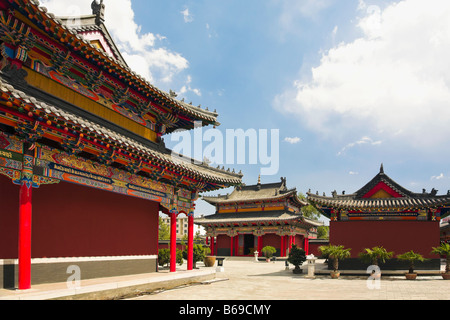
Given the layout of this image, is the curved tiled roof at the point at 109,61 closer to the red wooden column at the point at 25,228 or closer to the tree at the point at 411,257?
the red wooden column at the point at 25,228

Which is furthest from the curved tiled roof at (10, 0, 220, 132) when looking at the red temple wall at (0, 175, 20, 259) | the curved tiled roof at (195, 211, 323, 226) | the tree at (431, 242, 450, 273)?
the curved tiled roof at (195, 211, 323, 226)

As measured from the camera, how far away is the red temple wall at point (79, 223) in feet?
33.0

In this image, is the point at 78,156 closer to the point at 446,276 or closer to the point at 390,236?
the point at 390,236

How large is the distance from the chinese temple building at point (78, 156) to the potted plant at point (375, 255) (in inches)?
323

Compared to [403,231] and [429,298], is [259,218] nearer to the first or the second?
[403,231]

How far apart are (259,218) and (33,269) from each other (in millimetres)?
32878

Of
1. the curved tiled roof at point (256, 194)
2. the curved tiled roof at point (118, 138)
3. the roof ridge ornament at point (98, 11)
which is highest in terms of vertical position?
the roof ridge ornament at point (98, 11)

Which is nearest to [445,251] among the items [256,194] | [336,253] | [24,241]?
[336,253]

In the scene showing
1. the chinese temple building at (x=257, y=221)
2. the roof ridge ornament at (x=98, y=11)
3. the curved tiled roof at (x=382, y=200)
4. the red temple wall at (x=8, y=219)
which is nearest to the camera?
the red temple wall at (x=8, y=219)

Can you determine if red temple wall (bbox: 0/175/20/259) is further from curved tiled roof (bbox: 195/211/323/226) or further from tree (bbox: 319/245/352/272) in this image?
curved tiled roof (bbox: 195/211/323/226)

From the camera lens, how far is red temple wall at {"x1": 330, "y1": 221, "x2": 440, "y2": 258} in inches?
796

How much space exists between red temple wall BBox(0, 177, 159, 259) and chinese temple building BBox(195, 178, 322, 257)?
26.6 m

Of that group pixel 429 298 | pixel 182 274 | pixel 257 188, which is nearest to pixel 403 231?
pixel 429 298

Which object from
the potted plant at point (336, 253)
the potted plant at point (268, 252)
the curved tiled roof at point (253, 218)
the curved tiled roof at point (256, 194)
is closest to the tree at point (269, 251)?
the potted plant at point (268, 252)
